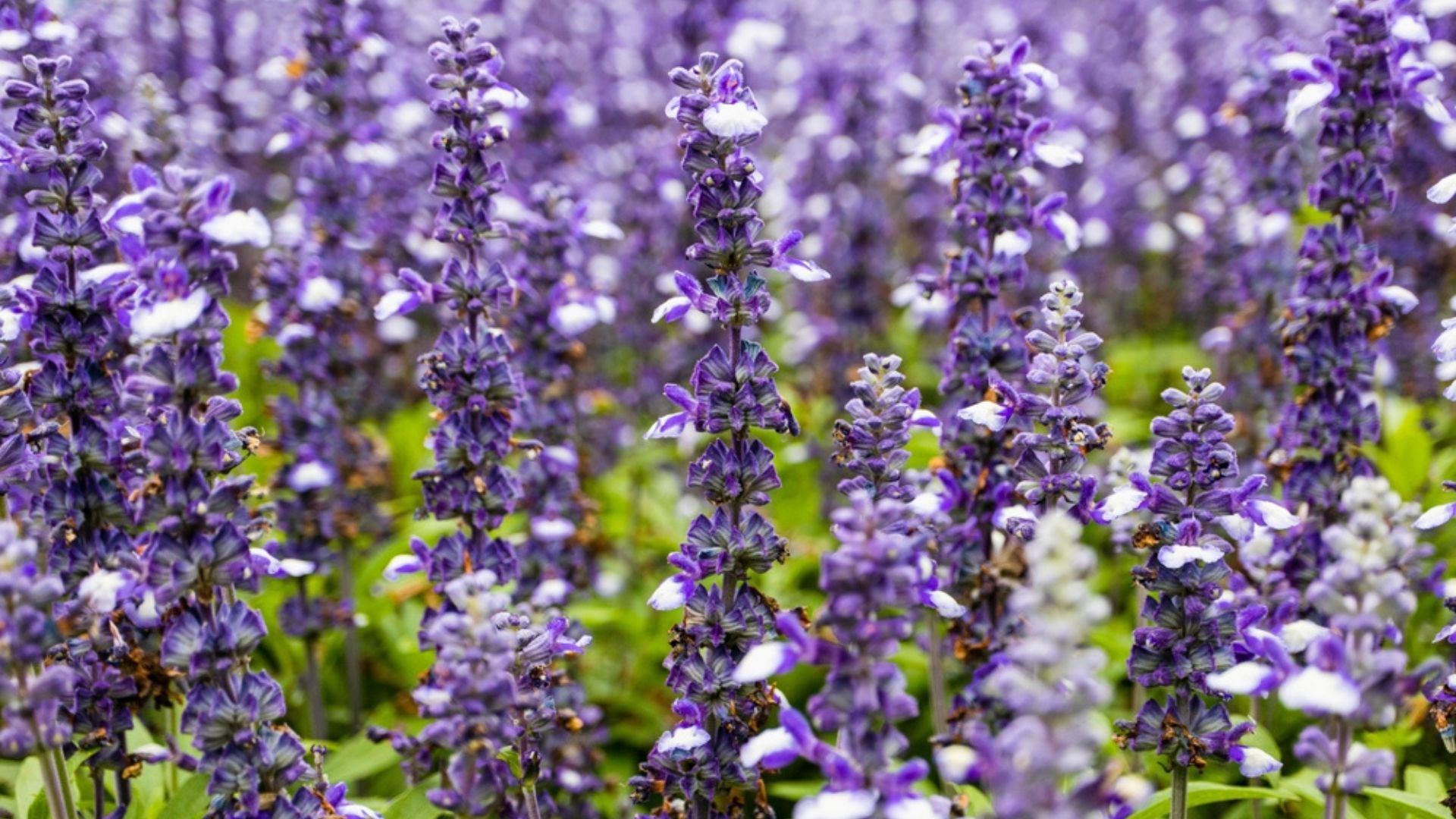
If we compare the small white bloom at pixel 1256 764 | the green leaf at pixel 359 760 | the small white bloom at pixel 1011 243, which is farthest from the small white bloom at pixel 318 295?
the small white bloom at pixel 1256 764

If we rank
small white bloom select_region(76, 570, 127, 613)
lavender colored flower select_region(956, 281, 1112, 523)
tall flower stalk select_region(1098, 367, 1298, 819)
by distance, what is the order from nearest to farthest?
small white bloom select_region(76, 570, 127, 613)
tall flower stalk select_region(1098, 367, 1298, 819)
lavender colored flower select_region(956, 281, 1112, 523)

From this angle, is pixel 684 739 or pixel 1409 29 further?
pixel 1409 29

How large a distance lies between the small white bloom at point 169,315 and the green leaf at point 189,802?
1987 millimetres

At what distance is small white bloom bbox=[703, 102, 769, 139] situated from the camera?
151 inches

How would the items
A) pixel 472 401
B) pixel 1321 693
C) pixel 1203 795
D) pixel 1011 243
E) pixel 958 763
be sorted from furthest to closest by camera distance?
1. pixel 1011 243
2. pixel 472 401
3. pixel 1203 795
4. pixel 1321 693
5. pixel 958 763

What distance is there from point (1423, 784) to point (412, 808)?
4151 mm

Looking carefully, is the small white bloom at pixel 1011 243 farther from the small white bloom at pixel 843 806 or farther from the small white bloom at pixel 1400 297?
the small white bloom at pixel 843 806

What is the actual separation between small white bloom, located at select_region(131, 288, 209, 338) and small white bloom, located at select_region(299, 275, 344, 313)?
3112 mm

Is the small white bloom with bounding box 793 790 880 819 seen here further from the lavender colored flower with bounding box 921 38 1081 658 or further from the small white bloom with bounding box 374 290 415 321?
the small white bloom with bounding box 374 290 415 321

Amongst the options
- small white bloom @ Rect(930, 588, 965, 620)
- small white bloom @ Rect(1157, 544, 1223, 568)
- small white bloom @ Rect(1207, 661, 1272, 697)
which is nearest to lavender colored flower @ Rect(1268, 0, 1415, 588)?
small white bloom @ Rect(1157, 544, 1223, 568)

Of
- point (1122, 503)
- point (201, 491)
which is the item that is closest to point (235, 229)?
point (201, 491)

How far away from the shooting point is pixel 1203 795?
4324 millimetres

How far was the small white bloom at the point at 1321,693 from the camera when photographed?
287 centimetres

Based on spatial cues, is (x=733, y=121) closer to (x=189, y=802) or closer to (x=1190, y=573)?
(x=1190, y=573)
